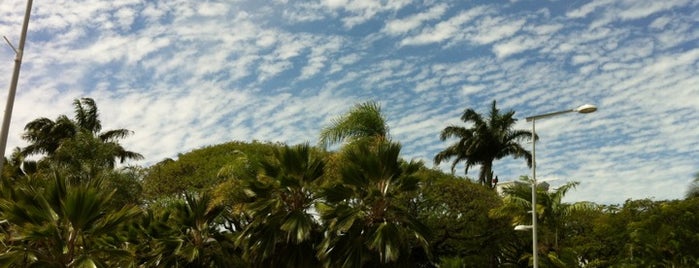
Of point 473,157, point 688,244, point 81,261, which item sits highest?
point 473,157

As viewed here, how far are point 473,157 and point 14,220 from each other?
45.3 m

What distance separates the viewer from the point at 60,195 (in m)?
14.4

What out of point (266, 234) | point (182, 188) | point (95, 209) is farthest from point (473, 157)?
point (95, 209)

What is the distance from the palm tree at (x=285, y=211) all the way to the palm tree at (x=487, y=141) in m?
36.6

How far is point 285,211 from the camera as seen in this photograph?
771 inches

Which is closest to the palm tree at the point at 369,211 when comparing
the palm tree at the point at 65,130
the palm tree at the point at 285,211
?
the palm tree at the point at 285,211

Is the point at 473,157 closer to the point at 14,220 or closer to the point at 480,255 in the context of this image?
the point at 480,255

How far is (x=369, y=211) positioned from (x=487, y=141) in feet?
124

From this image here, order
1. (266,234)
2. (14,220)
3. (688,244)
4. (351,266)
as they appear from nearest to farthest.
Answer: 1. (14,220)
2. (351,266)
3. (266,234)
4. (688,244)

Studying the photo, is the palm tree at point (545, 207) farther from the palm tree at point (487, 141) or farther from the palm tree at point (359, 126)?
the palm tree at point (487, 141)

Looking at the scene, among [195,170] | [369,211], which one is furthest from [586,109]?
[195,170]

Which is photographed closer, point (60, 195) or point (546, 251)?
Answer: point (60, 195)

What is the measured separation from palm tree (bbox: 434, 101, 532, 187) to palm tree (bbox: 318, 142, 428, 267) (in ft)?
120

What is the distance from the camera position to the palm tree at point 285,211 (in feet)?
62.1
